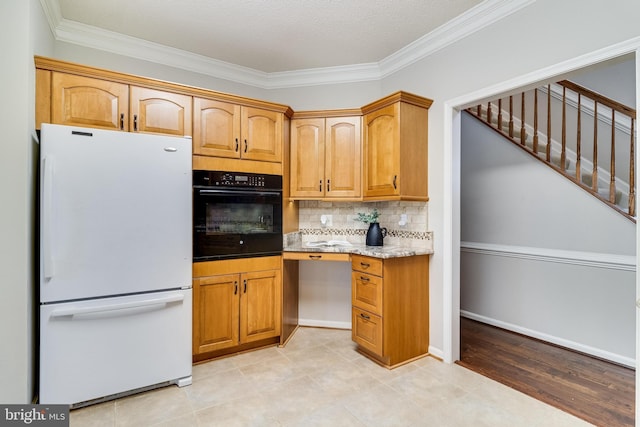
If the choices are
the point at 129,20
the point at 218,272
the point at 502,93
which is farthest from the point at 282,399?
Result: the point at 129,20

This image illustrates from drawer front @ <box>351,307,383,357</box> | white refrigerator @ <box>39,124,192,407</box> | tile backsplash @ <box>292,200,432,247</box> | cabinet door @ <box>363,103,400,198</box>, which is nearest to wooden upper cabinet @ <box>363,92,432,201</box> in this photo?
cabinet door @ <box>363,103,400,198</box>

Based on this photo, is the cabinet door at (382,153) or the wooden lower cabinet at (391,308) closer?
the wooden lower cabinet at (391,308)

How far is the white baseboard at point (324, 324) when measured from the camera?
345 cm

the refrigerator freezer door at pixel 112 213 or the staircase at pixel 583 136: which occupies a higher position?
the staircase at pixel 583 136

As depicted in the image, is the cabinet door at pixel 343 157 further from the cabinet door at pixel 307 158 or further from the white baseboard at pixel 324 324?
the white baseboard at pixel 324 324

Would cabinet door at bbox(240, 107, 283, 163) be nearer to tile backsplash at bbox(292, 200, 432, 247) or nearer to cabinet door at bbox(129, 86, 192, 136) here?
cabinet door at bbox(129, 86, 192, 136)

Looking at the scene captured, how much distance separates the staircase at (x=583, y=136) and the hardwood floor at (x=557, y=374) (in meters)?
1.27

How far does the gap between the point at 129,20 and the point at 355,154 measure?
2203 mm

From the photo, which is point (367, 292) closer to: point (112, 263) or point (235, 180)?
point (235, 180)

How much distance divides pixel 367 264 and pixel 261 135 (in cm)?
149

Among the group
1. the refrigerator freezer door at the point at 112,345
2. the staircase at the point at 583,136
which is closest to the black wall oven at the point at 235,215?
the refrigerator freezer door at the point at 112,345

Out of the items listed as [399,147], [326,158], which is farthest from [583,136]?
[326,158]

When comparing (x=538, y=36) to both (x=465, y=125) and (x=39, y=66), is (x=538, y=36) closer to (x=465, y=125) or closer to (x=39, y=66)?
(x=465, y=125)

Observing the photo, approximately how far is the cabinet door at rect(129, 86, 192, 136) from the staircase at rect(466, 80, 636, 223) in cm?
Result: 254
